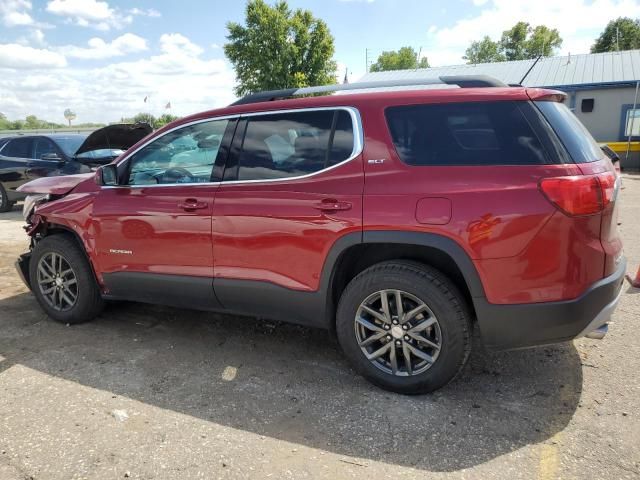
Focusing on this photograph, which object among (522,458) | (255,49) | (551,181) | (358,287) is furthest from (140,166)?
(255,49)

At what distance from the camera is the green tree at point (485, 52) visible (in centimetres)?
7150

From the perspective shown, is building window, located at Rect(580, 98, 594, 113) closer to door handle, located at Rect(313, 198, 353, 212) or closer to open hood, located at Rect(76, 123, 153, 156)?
open hood, located at Rect(76, 123, 153, 156)

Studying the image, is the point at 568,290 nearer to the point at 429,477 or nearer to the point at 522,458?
the point at 522,458

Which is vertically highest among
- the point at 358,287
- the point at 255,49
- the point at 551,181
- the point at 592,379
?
the point at 255,49

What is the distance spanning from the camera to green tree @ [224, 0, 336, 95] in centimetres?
3112

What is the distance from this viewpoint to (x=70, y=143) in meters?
10.2

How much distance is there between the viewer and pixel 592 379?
3197 mm

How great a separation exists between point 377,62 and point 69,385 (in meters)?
80.5

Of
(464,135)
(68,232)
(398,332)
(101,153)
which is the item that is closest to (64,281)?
(68,232)

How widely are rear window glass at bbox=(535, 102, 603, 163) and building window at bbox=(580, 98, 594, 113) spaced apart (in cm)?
2266

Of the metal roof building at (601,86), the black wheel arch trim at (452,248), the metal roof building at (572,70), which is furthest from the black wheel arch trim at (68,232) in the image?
the metal roof building at (601,86)

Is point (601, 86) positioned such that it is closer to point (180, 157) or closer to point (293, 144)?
point (293, 144)

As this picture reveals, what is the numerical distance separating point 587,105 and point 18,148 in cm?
2225

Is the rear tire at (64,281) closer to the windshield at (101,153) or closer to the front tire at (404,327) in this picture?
the front tire at (404,327)
